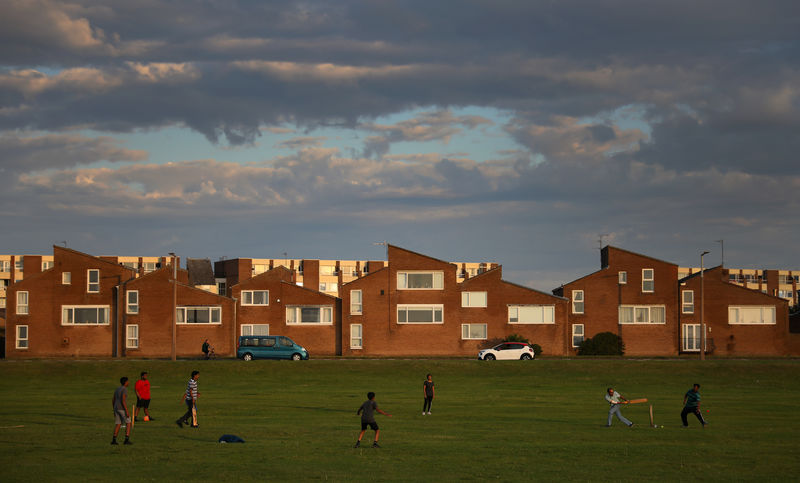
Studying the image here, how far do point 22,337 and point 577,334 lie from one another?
1956 inches

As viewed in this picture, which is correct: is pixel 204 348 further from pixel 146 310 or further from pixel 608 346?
pixel 608 346

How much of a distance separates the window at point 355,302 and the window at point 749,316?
3417cm

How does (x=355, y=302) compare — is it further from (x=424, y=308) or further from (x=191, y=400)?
(x=191, y=400)

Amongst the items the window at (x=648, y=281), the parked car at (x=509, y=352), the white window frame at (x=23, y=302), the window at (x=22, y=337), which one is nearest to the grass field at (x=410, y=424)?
the parked car at (x=509, y=352)

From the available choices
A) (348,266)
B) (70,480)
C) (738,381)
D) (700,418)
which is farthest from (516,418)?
(348,266)

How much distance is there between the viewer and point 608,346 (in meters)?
77.4

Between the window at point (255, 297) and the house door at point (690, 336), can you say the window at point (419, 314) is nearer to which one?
the window at point (255, 297)

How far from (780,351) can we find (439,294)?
32.2m

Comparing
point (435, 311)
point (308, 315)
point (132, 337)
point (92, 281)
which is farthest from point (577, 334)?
point (92, 281)

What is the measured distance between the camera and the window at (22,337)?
76.6 m

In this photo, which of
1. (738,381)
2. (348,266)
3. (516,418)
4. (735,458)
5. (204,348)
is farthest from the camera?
(348,266)

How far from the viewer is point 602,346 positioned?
77312 millimetres

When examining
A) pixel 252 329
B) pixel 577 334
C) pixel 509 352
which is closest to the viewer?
pixel 509 352

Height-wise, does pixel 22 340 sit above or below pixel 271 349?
above
